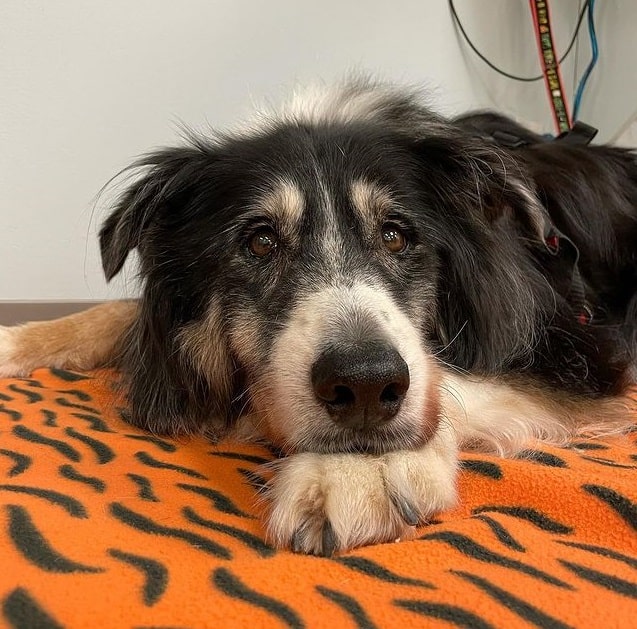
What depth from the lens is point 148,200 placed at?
1.71 meters

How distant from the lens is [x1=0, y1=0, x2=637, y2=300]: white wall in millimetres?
2766

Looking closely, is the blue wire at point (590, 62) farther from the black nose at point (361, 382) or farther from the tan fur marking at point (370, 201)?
the black nose at point (361, 382)

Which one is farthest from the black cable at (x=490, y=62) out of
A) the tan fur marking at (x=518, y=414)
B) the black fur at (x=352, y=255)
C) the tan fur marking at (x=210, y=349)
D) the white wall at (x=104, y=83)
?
the tan fur marking at (x=210, y=349)

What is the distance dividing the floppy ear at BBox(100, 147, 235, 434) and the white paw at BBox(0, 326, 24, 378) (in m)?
0.61

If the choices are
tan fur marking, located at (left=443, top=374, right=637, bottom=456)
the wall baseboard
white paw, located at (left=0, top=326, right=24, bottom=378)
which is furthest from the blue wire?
white paw, located at (left=0, top=326, right=24, bottom=378)

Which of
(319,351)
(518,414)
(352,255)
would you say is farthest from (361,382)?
(518,414)

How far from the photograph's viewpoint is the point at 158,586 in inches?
32.7

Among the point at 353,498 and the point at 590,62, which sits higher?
the point at 590,62

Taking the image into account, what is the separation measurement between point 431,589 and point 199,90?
2.71 metres

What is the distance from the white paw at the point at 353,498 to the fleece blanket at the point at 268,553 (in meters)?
0.04

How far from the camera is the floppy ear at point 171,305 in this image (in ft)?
5.50

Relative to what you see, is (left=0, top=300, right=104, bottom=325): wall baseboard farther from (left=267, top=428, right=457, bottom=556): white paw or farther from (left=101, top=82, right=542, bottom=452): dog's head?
(left=267, top=428, right=457, bottom=556): white paw

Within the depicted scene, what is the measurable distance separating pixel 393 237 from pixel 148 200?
0.65m

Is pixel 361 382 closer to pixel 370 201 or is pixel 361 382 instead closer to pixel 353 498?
pixel 353 498
